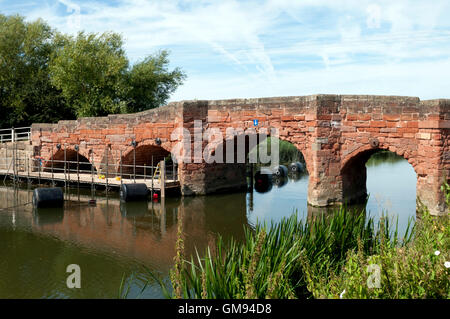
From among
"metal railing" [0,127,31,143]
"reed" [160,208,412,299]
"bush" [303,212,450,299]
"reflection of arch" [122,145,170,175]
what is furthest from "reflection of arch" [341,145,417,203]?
"metal railing" [0,127,31,143]

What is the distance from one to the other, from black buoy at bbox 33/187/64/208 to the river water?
326 mm

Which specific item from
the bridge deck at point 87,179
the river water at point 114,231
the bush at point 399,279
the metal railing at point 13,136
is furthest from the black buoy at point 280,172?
the bush at point 399,279

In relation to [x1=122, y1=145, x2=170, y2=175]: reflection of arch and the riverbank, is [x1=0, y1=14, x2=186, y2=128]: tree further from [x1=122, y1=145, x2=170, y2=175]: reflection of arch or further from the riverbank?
the riverbank

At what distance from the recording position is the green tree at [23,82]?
28.9m

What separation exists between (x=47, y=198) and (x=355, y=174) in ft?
33.5

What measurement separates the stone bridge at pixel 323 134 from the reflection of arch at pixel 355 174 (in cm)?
3

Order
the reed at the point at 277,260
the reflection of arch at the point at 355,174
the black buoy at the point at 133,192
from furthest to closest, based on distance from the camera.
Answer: the black buoy at the point at 133,192, the reflection of arch at the point at 355,174, the reed at the point at 277,260

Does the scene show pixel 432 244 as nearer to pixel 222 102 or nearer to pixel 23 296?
pixel 23 296

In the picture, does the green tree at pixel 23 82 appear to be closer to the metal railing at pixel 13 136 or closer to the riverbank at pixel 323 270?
the metal railing at pixel 13 136

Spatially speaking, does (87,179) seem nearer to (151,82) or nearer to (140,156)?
(140,156)

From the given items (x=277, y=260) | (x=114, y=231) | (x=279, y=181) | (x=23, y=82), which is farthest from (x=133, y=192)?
(x=23, y=82)

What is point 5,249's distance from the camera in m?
10.0

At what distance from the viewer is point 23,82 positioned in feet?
97.1

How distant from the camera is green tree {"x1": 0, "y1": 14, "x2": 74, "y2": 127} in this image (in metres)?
28.9
